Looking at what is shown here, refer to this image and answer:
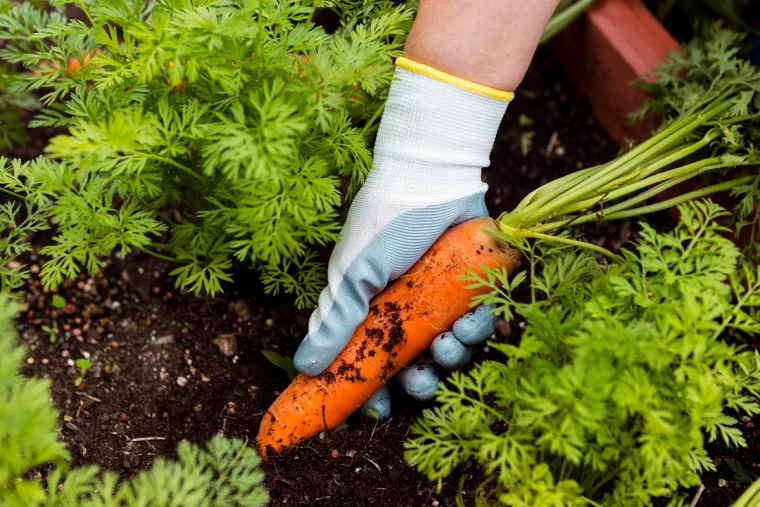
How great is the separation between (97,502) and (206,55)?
67cm

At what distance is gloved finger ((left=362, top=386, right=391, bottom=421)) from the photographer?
4.75 feet

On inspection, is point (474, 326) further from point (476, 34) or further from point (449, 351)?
point (476, 34)

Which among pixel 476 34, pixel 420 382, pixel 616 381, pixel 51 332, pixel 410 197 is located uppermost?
pixel 476 34

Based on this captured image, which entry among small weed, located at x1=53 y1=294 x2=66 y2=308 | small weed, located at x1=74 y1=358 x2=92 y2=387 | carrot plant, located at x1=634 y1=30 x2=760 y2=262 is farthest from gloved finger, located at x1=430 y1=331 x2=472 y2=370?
small weed, located at x1=53 y1=294 x2=66 y2=308

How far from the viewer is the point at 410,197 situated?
1.34 metres

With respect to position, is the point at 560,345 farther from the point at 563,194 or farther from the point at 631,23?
the point at 631,23

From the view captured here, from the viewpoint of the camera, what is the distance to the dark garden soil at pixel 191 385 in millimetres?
1365

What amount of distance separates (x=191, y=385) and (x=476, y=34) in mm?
947

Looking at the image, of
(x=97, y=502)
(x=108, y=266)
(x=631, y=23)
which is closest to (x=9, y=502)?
(x=97, y=502)

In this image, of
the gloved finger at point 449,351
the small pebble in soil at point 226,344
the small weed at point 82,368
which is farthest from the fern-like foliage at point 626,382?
the small weed at point 82,368

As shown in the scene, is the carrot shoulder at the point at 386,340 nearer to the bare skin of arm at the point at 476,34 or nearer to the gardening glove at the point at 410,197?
the gardening glove at the point at 410,197

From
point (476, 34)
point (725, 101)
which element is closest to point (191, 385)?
point (476, 34)

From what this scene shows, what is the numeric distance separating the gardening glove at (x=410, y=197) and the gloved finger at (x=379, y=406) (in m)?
0.15

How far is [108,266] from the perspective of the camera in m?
1.65
